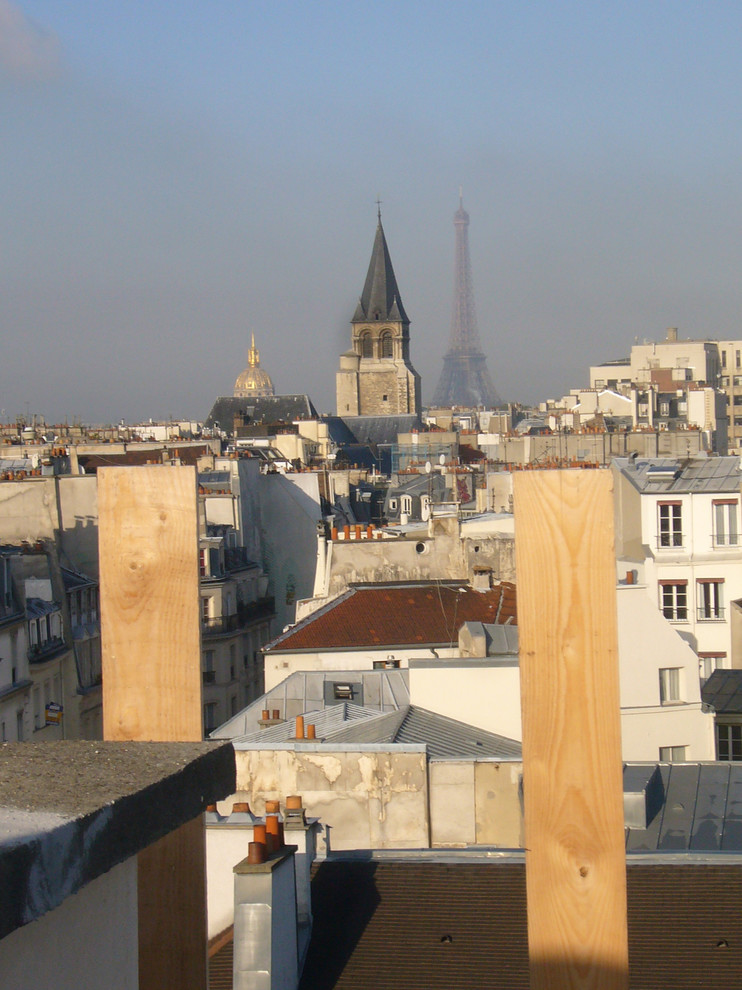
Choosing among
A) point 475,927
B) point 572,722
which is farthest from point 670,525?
point 572,722

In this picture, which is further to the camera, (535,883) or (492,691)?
(492,691)

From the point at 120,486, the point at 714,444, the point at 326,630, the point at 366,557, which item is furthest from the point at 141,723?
the point at 714,444

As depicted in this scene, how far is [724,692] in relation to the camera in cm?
2047

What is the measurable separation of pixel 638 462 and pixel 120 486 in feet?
87.8

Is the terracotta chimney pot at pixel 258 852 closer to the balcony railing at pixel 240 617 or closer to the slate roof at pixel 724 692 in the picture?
the slate roof at pixel 724 692

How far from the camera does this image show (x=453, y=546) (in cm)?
2902

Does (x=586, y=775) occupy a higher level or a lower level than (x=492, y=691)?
higher

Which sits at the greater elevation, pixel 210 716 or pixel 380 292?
pixel 380 292

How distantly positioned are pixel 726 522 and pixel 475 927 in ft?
59.1

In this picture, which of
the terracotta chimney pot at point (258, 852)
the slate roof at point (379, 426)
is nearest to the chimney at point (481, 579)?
the terracotta chimney pot at point (258, 852)

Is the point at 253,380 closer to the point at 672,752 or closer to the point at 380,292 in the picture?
the point at 380,292

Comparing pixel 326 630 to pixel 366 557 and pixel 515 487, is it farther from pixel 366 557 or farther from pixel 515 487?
pixel 515 487

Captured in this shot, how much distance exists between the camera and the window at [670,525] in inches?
997

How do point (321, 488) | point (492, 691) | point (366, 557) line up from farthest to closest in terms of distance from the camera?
point (321, 488)
point (366, 557)
point (492, 691)
